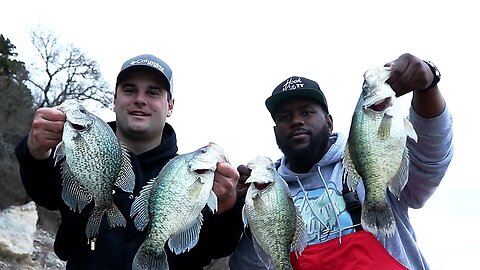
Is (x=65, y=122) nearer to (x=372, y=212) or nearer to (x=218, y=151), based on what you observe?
(x=218, y=151)

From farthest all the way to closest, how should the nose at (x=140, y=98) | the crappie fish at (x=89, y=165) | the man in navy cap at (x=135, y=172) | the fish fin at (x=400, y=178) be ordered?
the nose at (x=140, y=98), the man in navy cap at (x=135, y=172), the fish fin at (x=400, y=178), the crappie fish at (x=89, y=165)

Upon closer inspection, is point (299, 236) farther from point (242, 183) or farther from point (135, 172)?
point (135, 172)

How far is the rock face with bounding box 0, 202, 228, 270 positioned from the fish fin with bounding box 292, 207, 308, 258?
15241 mm

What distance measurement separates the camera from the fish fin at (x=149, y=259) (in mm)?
3521

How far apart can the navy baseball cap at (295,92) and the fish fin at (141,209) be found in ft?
4.72

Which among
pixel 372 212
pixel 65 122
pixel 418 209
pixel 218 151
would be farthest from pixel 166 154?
pixel 418 209

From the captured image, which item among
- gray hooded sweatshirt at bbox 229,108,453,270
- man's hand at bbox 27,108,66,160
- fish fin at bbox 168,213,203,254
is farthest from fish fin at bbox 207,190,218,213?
man's hand at bbox 27,108,66,160

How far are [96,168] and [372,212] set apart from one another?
188cm

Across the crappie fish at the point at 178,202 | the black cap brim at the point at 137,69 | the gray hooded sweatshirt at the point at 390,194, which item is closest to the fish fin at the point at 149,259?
the crappie fish at the point at 178,202

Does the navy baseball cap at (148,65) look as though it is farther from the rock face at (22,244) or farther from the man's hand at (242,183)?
the rock face at (22,244)

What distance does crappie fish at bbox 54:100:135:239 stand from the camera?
3.67 meters

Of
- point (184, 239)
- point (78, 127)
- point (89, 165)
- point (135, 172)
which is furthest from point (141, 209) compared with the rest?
point (78, 127)

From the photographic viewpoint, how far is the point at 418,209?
4582mm

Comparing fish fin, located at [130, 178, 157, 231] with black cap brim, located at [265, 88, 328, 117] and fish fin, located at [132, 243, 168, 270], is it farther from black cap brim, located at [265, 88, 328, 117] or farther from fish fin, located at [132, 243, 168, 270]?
black cap brim, located at [265, 88, 328, 117]
